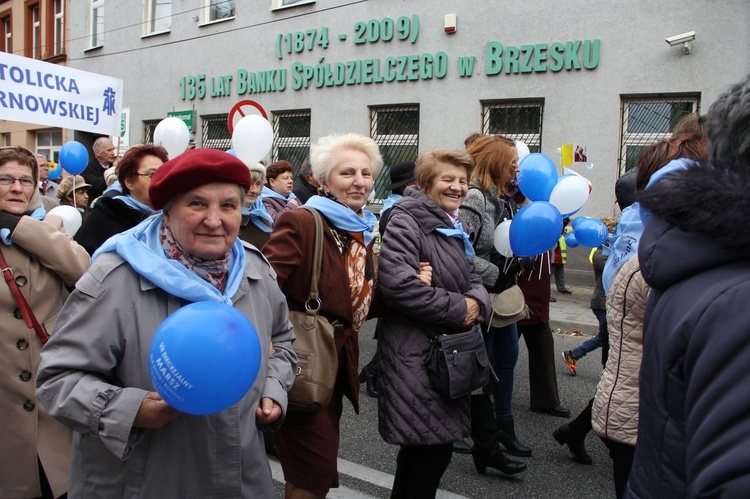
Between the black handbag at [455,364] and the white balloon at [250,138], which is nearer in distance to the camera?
the black handbag at [455,364]

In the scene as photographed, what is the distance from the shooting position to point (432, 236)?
9.70 ft

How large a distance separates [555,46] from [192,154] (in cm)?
958

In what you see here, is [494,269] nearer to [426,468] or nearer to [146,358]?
[426,468]

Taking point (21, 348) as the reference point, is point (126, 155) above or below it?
above

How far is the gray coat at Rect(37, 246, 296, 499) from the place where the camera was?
1.63 metres

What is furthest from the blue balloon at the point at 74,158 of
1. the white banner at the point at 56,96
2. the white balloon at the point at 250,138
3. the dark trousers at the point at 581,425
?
the dark trousers at the point at 581,425

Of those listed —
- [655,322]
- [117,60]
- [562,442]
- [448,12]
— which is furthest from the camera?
[117,60]

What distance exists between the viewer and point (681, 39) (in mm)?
9086

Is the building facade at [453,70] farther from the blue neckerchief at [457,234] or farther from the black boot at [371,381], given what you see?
the blue neckerchief at [457,234]

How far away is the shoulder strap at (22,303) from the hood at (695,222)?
7.36 ft

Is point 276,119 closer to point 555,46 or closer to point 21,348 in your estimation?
point 555,46

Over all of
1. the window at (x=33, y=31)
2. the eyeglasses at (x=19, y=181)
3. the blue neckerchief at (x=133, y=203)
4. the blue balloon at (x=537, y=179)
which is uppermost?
the window at (x=33, y=31)

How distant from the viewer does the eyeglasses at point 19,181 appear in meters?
2.63

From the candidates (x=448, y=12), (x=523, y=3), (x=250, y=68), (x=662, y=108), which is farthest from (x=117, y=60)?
(x=662, y=108)
